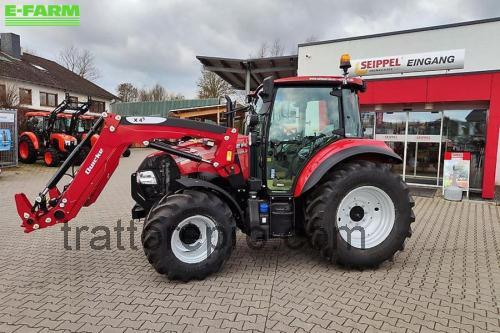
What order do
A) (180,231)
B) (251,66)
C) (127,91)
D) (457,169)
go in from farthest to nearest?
(127,91) → (251,66) → (457,169) → (180,231)

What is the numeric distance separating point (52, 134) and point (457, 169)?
14.8 metres

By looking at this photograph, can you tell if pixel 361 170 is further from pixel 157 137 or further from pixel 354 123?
pixel 157 137

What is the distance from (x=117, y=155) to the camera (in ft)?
13.6

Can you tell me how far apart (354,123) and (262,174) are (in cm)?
131

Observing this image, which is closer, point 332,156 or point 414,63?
point 332,156


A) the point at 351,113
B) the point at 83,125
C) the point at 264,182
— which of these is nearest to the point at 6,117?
the point at 83,125

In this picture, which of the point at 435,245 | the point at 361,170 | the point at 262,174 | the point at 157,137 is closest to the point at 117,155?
the point at 157,137

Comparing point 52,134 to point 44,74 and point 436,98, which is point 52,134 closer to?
point 436,98

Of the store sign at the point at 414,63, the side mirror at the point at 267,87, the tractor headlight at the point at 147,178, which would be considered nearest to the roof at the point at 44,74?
the store sign at the point at 414,63

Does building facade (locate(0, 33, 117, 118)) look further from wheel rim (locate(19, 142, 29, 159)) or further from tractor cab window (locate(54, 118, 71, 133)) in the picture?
tractor cab window (locate(54, 118, 71, 133))

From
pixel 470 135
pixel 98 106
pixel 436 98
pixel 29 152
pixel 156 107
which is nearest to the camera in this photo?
pixel 436 98

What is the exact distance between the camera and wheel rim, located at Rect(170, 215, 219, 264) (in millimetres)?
4004

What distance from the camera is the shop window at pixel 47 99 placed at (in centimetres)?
2820

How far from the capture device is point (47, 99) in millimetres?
28734
